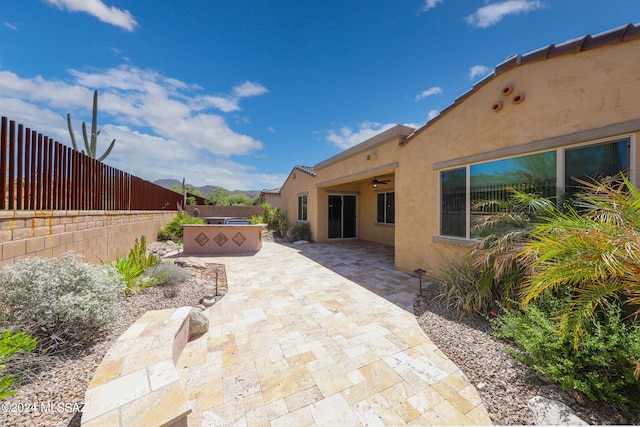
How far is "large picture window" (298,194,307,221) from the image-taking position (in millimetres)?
13344

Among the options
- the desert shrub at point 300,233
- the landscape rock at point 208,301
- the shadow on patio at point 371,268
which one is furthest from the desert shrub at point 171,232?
the landscape rock at point 208,301

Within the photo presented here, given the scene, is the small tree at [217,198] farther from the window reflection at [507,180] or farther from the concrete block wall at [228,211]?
the window reflection at [507,180]

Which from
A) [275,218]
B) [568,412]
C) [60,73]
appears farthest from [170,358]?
[275,218]

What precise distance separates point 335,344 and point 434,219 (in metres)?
4.01

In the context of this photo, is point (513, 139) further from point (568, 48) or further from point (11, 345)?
point (11, 345)

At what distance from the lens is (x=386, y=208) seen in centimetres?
1072

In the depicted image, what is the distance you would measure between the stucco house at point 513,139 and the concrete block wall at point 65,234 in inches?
286

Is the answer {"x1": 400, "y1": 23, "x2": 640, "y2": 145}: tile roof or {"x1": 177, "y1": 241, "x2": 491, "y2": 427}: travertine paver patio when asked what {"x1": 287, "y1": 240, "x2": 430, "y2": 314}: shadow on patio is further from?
{"x1": 400, "y1": 23, "x2": 640, "y2": 145}: tile roof

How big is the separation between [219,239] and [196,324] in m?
6.07

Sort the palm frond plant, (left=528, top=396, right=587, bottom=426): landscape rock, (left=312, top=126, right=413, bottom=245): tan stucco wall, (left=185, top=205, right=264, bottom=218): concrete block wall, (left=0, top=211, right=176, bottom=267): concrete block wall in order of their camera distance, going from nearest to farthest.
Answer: (left=528, top=396, right=587, bottom=426): landscape rock < (left=0, top=211, right=176, bottom=267): concrete block wall < the palm frond plant < (left=312, top=126, right=413, bottom=245): tan stucco wall < (left=185, top=205, right=264, bottom=218): concrete block wall

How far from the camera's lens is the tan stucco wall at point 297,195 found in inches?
467

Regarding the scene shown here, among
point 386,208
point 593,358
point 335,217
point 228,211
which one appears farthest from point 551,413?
point 228,211

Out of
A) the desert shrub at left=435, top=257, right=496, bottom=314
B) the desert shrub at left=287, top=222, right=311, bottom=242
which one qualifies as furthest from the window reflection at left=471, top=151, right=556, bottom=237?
the desert shrub at left=287, top=222, right=311, bottom=242

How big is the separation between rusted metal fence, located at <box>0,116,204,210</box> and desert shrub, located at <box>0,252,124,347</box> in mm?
988
